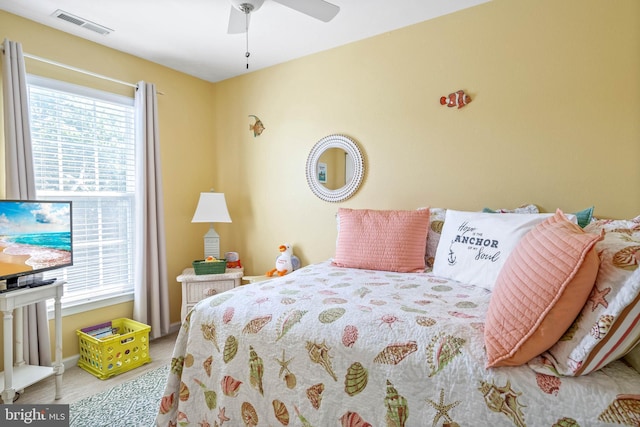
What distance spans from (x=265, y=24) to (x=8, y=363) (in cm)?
256

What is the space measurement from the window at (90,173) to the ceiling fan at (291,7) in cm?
137

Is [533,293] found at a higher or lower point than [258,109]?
lower

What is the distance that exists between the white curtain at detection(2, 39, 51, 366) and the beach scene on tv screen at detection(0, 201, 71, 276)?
0.26 m

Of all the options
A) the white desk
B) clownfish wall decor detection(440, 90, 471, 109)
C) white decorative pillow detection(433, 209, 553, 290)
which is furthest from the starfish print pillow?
the white desk

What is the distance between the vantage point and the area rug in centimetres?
191

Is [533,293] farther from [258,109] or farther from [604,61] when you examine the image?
[258,109]

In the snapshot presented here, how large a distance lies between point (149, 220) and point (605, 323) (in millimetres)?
3001

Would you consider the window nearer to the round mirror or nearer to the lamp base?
the lamp base

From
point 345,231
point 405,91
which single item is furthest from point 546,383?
point 405,91

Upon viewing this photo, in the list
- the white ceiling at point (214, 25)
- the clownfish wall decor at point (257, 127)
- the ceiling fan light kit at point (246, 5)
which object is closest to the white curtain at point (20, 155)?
the white ceiling at point (214, 25)

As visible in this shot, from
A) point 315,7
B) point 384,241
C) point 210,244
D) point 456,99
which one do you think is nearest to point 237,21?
point 315,7

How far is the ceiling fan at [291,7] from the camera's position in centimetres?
189

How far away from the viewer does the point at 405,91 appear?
262cm

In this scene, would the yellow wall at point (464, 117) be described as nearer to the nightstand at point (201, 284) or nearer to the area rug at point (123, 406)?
the nightstand at point (201, 284)
